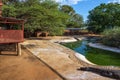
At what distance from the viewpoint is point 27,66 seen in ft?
47.3

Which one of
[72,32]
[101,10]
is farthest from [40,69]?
[101,10]

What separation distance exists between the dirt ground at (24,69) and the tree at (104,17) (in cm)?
3232

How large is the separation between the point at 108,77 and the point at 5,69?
6083mm

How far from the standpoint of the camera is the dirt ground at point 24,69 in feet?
39.5

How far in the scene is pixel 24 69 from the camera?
1364cm

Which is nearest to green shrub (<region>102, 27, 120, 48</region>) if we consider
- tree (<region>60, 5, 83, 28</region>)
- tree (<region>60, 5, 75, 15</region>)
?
tree (<region>60, 5, 83, 28</region>)

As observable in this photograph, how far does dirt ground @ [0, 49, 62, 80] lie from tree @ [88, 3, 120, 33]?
106 feet

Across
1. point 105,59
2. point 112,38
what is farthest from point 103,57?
point 112,38

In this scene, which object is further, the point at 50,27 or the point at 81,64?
the point at 50,27

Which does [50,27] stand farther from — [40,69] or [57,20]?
[40,69]

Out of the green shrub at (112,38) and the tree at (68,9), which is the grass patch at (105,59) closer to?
the green shrub at (112,38)

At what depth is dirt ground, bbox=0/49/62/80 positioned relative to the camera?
1205 cm

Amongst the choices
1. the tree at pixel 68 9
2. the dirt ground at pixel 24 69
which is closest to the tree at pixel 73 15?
the tree at pixel 68 9

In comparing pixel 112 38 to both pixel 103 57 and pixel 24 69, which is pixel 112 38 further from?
pixel 24 69
